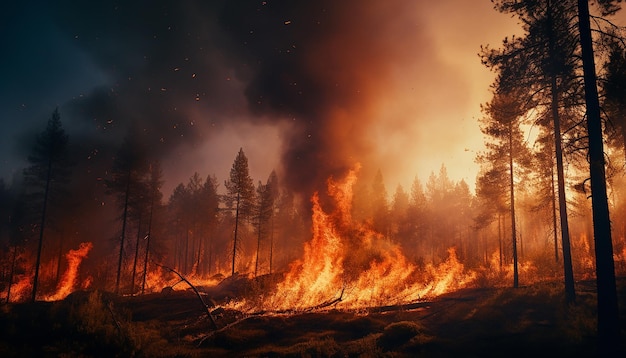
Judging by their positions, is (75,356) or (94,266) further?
(94,266)

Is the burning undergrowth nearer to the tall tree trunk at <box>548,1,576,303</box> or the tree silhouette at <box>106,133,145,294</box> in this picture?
the tall tree trunk at <box>548,1,576,303</box>

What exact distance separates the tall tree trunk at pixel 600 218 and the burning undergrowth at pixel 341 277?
41.8 ft

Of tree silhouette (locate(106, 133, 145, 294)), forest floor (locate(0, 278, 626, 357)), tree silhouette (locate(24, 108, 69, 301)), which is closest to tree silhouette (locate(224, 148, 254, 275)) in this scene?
tree silhouette (locate(106, 133, 145, 294))

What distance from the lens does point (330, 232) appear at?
27.4 metres

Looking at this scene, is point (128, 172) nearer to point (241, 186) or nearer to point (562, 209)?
point (241, 186)

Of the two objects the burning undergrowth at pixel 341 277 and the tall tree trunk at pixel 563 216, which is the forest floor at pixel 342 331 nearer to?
the tall tree trunk at pixel 563 216

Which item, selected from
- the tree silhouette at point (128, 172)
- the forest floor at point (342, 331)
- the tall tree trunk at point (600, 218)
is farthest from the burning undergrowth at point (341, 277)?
the tree silhouette at point (128, 172)

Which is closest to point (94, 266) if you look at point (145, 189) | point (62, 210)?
point (62, 210)

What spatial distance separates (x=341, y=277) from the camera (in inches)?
1007

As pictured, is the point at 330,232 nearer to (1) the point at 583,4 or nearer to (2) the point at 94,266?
(1) the point at 583,4

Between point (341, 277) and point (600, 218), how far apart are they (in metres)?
17.9

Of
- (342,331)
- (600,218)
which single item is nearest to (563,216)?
(600,218)

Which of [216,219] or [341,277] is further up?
[216,219]

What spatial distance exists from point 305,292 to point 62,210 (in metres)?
43.5
